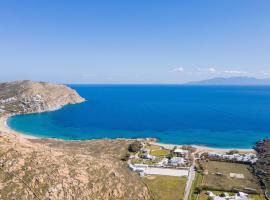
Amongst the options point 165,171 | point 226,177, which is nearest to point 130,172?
point 165,171

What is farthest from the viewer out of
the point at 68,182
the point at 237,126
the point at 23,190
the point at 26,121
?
the point at 26,121

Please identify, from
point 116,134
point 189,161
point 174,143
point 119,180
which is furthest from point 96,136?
point 119,180

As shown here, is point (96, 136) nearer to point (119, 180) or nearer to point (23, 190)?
point (119, 180)

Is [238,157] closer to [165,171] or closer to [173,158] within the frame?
[173,158]

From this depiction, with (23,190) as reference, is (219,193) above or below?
below

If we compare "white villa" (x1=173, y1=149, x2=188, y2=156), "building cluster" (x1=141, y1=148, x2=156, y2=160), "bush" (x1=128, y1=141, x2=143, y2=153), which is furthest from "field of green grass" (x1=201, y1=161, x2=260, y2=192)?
"bush" (x1=128, y1=141, x2=143, y2=153)

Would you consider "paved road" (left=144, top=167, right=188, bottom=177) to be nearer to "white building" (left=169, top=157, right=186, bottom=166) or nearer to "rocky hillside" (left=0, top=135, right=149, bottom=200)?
"white building" (left=169, top=157, right=186, bottom=166)

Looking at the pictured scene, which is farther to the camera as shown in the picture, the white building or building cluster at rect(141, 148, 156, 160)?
building cluster at rect(141, 148, 156, 160)
